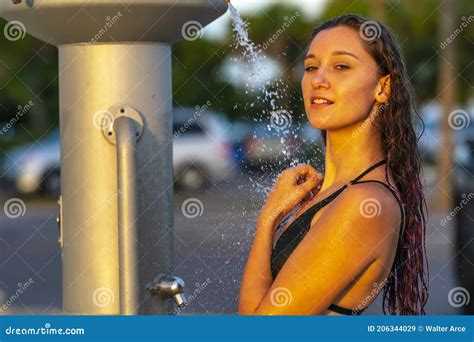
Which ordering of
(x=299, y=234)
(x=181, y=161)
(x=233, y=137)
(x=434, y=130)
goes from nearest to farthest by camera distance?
(x=299, y=234) → (x=434, y=130) → (x=233, y=137) → (x=181, y=161)

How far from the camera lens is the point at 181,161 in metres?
20.8

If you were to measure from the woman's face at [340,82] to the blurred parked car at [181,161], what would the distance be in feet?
53.2

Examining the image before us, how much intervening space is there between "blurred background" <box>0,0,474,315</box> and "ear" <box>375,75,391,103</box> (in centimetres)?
208

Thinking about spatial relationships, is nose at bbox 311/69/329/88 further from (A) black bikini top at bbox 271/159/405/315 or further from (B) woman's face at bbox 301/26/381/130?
(A) black bikini top at bbox 271/159/405/315

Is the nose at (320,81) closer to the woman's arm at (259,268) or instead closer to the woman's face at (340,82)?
the woman's face at (340,82)

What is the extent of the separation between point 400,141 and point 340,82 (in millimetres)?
221

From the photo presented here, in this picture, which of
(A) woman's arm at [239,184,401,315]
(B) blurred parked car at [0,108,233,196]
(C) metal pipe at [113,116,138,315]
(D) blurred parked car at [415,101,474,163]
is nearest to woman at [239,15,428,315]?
(A) woman's arm at [239,184,401,315]

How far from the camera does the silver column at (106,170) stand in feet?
12.5

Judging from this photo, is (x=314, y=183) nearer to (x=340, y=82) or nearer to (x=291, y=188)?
(x=291, y=188)

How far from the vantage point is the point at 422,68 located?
2025 centimetres

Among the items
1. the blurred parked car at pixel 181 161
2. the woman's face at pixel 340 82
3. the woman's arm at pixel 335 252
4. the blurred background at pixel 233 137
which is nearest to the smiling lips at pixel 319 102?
the woman's face at pixel 340 82

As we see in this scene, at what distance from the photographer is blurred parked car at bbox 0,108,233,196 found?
19750mm

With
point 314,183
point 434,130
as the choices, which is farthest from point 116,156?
point 434,130

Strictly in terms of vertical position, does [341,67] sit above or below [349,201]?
above
